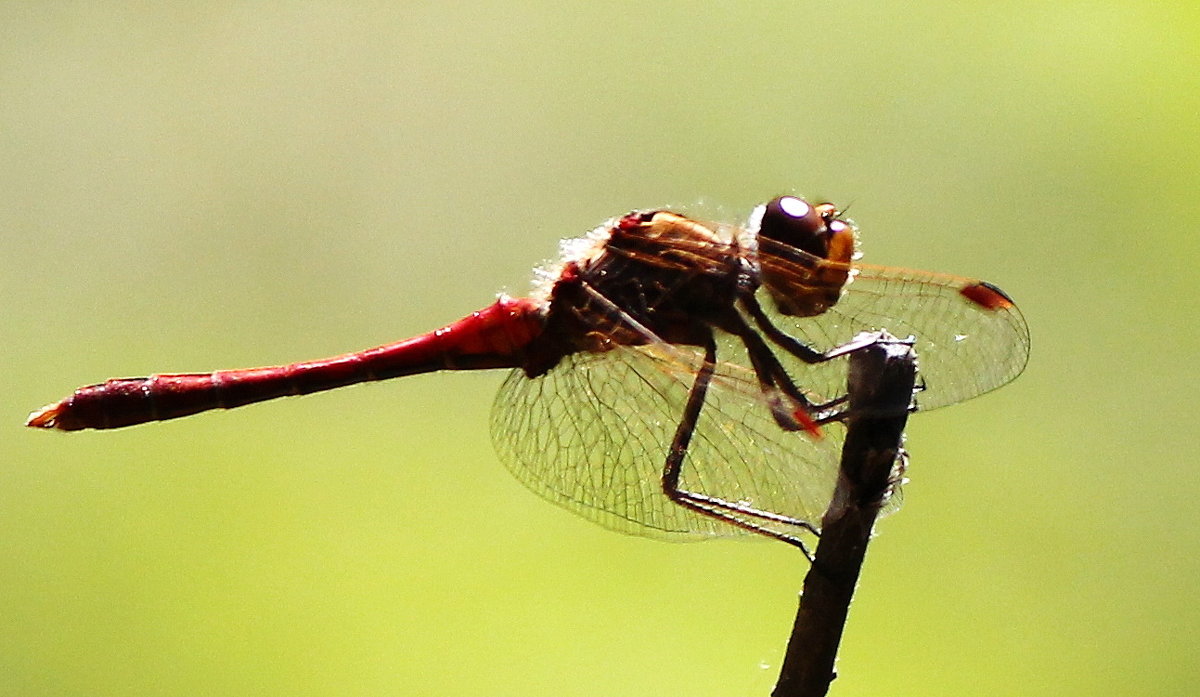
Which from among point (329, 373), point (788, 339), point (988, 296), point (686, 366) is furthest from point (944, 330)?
point (329, 373)

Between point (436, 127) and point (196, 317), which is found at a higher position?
point (436, 127)

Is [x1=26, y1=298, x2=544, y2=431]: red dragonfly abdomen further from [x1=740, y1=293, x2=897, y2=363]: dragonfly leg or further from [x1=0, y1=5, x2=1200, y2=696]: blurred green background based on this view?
[x1=0, y1=5, x2=1200, y2=696]: blurred green background

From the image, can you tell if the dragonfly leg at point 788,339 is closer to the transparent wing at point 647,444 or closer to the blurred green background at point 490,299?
the transparent wing at point 647,444

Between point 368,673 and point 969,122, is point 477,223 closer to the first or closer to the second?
point 368,673

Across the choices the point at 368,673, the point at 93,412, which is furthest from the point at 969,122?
the point at 93,412

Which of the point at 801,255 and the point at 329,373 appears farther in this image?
the point at 329,373

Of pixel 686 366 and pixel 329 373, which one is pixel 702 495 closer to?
pixel 686 366
